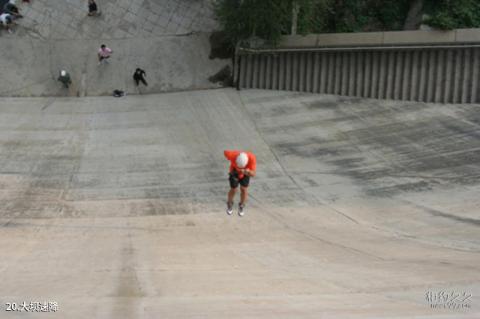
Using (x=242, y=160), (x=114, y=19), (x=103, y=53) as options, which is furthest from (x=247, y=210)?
(x=114, y=19)

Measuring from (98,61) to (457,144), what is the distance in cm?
1103

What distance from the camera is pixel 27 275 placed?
7.05 meters

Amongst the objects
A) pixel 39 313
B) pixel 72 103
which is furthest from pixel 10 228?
pixel 72 103

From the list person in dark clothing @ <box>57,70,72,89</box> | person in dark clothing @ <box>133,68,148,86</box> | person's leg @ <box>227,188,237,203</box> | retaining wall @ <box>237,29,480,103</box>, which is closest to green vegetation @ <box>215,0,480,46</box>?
retaining wall @ <box>237,29,480,103</box>

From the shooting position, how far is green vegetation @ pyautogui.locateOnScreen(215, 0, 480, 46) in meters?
15.1

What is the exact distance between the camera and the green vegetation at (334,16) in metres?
15.1

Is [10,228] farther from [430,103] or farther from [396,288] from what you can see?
[430,103]

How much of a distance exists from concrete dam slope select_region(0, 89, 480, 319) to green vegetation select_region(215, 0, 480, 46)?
6.97 ft

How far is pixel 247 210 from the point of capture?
33.7 feet

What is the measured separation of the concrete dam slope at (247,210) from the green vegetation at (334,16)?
83.6 inches

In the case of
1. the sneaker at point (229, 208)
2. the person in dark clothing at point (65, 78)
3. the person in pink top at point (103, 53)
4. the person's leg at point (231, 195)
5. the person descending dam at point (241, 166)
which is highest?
the person in pink top at point (103, 53)

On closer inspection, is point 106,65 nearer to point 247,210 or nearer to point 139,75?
point 139,75

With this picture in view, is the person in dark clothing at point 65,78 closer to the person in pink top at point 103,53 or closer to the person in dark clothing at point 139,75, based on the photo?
the person in pink top at point 103,53

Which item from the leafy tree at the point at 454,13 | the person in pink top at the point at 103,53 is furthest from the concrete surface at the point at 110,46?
the leafy tree at the point at 454,13
